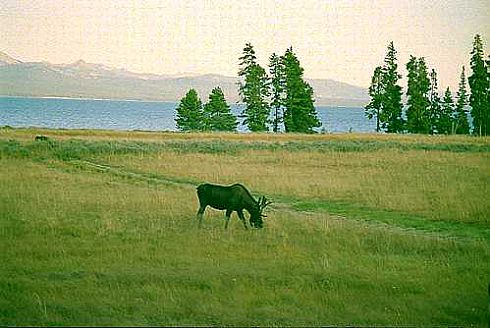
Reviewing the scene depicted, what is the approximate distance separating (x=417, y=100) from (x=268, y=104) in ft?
33.9

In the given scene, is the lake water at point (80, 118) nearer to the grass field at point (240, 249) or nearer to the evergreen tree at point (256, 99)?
the evergreen tree at point (256, 99)

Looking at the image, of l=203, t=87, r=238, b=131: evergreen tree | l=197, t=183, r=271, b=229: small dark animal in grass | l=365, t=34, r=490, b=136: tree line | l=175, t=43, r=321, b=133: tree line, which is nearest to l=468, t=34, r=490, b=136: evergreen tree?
l=365, t=34, r=490, b=136: tree line

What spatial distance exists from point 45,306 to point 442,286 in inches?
188

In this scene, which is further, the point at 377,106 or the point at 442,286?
the point at 377,106

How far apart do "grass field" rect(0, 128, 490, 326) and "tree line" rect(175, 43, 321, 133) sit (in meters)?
15.9

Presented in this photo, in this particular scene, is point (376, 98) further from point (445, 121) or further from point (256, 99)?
point (256, 99)

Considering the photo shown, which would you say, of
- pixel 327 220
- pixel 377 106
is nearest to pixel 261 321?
pixel 327 220

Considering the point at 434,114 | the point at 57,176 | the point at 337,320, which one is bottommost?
the point at 337,320

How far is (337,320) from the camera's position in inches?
276

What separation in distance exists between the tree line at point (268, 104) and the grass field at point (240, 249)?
15.9 metres

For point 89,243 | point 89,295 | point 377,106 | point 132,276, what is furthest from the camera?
point 377,106

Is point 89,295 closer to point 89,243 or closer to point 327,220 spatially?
point 89,243

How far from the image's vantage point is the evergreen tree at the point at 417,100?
40450mm

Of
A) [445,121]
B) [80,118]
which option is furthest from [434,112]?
[80,118]
